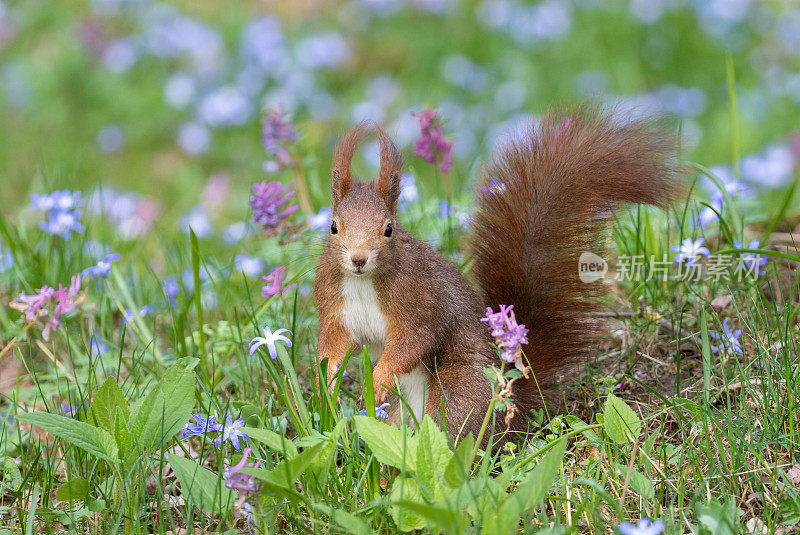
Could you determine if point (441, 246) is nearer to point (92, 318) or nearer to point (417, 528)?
point (92, 318)

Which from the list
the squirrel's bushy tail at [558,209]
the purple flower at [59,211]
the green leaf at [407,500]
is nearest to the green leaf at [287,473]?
the green leaf at [407,500]

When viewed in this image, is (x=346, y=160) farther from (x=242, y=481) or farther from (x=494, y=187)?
(x=242, y=481)

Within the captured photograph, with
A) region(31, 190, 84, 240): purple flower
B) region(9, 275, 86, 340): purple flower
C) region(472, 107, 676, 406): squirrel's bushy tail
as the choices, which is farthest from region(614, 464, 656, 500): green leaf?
region(31, 190, 84, 240): purple flower

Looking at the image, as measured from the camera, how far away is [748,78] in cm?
605

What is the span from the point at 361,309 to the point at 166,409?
18.9 inches

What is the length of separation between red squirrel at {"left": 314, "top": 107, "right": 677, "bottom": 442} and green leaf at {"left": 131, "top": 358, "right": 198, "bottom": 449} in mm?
353

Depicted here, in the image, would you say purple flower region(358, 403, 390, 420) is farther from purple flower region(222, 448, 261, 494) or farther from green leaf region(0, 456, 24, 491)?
green leaf region(0, 456, 24, 491)

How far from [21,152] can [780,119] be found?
14.4ft

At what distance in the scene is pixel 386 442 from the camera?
5.49 feet

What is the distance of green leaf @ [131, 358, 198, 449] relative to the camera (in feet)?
5.90

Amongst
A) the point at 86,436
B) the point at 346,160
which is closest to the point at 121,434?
the point at 86,436

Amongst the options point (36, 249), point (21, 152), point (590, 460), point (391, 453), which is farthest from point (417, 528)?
point (21, 152)

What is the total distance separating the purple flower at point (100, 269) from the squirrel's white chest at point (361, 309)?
0.86 metres

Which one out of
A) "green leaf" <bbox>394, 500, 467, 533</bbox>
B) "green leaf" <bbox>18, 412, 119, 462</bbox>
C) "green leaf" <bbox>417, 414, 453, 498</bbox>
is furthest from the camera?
"green leaf" <bbox>18, 412, 119, 462</bbox>
